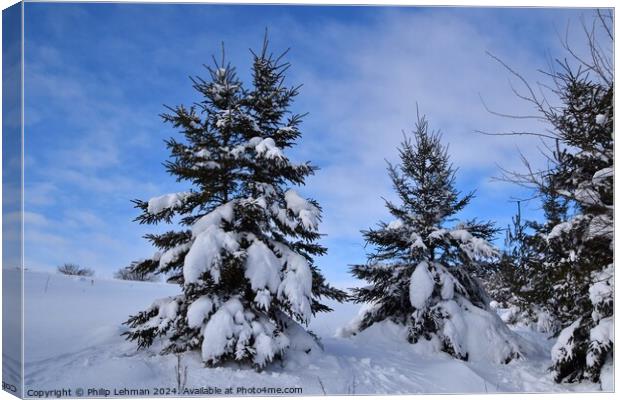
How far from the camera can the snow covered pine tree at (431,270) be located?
10344 mm

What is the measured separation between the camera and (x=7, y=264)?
20.6 ft

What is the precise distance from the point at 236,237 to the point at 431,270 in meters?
5.39

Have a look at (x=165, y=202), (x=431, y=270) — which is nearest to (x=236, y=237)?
(x=165, y=202)

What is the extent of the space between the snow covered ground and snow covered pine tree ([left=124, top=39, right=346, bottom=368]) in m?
0.35

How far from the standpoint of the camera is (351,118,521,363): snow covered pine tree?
10.3m

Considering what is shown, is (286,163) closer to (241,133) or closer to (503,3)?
(241,133)

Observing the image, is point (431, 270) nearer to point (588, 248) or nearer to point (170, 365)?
point (588, 248)

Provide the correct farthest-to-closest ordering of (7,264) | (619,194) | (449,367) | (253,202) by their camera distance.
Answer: (449,367) < (253,202) < (619,194) < (7,264)

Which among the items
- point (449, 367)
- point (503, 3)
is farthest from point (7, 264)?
point (503, 3)

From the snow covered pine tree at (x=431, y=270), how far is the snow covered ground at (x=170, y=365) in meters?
0.63

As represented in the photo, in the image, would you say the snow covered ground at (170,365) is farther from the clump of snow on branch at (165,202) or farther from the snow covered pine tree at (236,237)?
the clump of snow on branch at (165,202)

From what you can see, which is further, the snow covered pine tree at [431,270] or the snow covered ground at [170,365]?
the snow covered pine tree at [431,270]

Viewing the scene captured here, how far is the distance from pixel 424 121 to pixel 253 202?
15.5 ft

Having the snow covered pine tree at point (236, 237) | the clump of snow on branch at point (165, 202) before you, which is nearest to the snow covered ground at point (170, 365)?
the snow covered pine tree at point (236, 237)
